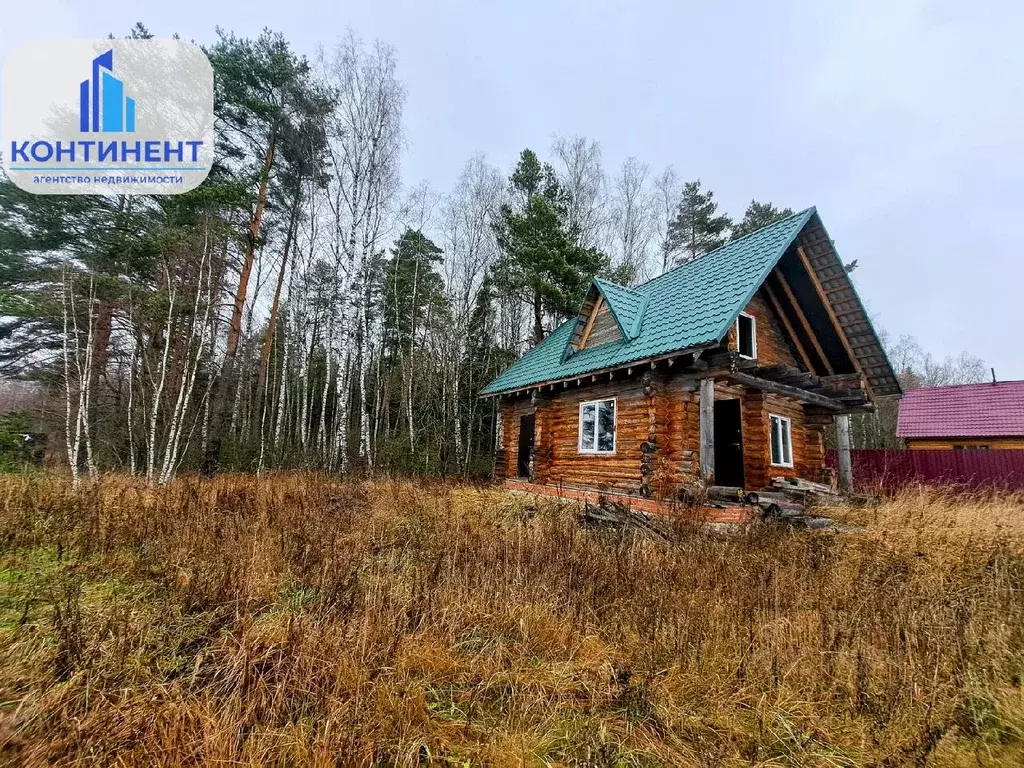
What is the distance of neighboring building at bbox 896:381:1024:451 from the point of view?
17.8m

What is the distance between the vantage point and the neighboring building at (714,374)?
8680mm

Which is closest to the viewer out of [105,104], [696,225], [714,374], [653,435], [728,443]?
[714,374]

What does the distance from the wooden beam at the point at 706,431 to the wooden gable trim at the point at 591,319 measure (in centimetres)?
435

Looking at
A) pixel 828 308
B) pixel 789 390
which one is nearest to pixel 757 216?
pixel 828 308

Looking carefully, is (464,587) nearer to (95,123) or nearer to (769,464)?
(769,464)

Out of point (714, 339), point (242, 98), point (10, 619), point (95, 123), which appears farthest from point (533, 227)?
point (10, 619)

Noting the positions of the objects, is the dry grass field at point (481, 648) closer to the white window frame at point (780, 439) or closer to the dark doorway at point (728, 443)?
the white window frame at point (780, 439)

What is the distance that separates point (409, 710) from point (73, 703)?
1.83m

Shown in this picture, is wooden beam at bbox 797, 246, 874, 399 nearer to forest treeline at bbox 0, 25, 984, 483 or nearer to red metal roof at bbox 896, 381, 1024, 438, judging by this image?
forest treeline at bbox 0, 25, 984, 483

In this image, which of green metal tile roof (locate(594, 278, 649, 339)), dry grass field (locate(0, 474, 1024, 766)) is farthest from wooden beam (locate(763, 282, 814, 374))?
dry grass field (locate(0, 474, 1024, 766))

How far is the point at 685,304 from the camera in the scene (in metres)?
9.73

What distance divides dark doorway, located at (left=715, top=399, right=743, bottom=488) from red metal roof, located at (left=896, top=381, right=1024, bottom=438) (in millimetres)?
13877

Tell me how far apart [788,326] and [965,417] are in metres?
14.9

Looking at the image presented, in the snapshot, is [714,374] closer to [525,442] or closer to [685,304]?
[685,304]
